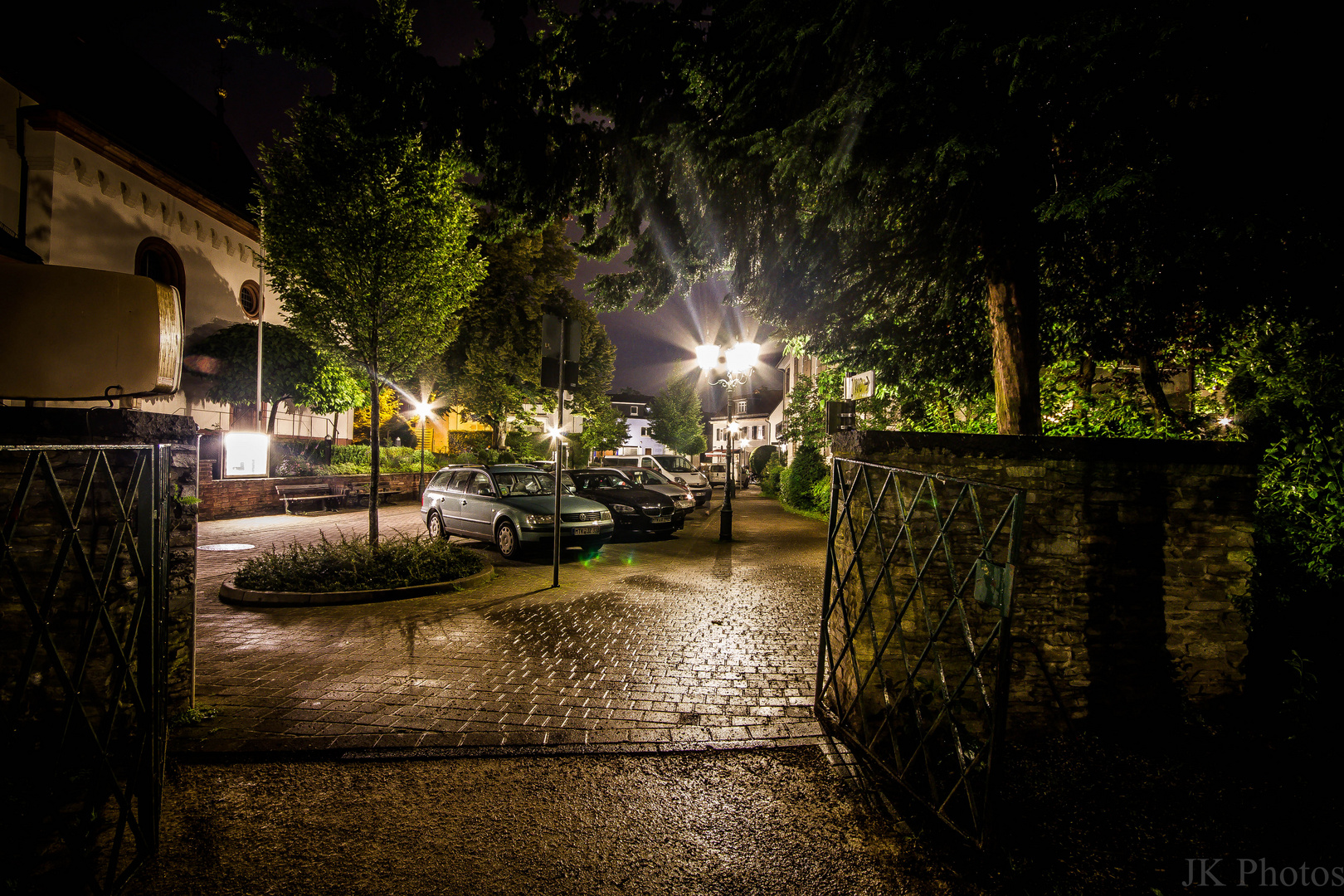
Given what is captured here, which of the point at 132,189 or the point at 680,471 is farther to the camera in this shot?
the point at 680,471

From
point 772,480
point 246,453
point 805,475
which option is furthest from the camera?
point 772,480

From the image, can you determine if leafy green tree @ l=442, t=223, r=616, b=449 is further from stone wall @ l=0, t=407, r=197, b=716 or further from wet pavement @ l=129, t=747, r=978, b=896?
wet pavement @ l=129, t=747, r=978, b=896

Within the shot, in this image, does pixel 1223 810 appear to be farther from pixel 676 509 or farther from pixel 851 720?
pixel 676 509

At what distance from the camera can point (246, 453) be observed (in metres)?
16.7

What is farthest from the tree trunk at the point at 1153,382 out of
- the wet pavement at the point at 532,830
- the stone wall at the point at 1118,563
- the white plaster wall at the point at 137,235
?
the white plaster wall at the point at 137,235

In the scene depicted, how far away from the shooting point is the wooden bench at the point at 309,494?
54.6 ft

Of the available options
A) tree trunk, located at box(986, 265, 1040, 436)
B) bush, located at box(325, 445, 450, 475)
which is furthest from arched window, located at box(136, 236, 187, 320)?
tree trunk, located at box(986, 265, 1040, 436)

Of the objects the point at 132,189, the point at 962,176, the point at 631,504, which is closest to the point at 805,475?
the point at 631,504

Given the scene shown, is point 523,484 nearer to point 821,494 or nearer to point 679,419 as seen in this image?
point 821,494

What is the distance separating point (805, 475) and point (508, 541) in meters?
12.0

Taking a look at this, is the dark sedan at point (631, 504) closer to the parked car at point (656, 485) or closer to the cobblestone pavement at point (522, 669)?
the parked car at point (656, 485)

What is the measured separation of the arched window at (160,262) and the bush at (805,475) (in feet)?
61.9

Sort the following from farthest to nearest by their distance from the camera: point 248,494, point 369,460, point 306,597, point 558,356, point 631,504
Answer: point 369,460
point 248,494
point 631,504
point 558,356
point 306,597

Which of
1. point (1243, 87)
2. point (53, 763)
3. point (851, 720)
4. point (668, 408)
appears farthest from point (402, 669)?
point (668, 408)
